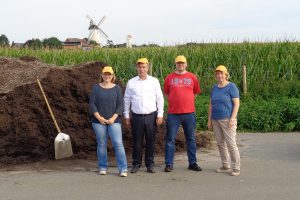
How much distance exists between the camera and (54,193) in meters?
6.16

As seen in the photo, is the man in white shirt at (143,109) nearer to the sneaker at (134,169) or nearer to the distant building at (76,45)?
the sneaker at (134,169)

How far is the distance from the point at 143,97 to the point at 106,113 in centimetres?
61

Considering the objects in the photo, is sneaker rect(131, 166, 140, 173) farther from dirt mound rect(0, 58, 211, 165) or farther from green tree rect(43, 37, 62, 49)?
green tree rect(43, 37, 62, 49)

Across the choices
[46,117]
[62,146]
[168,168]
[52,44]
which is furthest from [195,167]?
[52,44]

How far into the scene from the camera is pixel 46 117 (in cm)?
854

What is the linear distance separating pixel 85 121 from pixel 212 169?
2.56 metres

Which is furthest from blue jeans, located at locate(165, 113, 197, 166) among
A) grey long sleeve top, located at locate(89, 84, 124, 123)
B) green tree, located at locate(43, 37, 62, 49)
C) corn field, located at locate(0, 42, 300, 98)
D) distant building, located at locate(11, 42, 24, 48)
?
distant building, located at locate(11, 42, 24, 48)

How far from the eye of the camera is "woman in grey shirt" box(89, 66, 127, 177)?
23.4 ft

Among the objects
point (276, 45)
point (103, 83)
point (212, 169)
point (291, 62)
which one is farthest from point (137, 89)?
point (276, 45)

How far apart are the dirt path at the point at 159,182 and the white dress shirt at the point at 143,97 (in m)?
0.99

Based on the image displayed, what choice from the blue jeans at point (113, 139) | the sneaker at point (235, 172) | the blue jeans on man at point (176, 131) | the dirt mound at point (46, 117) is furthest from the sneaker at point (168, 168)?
the dirt mound at point (46, 117)

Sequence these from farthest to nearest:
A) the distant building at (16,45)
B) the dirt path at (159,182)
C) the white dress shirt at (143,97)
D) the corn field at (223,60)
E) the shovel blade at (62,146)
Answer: the distant building at (16,45) < the corn field at (223,60) < the shovel blade at (62,146) < the white dress shirt at (143,97) < the dirt path at (159,182)

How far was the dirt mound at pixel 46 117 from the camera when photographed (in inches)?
324

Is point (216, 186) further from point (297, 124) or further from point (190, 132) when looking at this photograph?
point (297, 124)
